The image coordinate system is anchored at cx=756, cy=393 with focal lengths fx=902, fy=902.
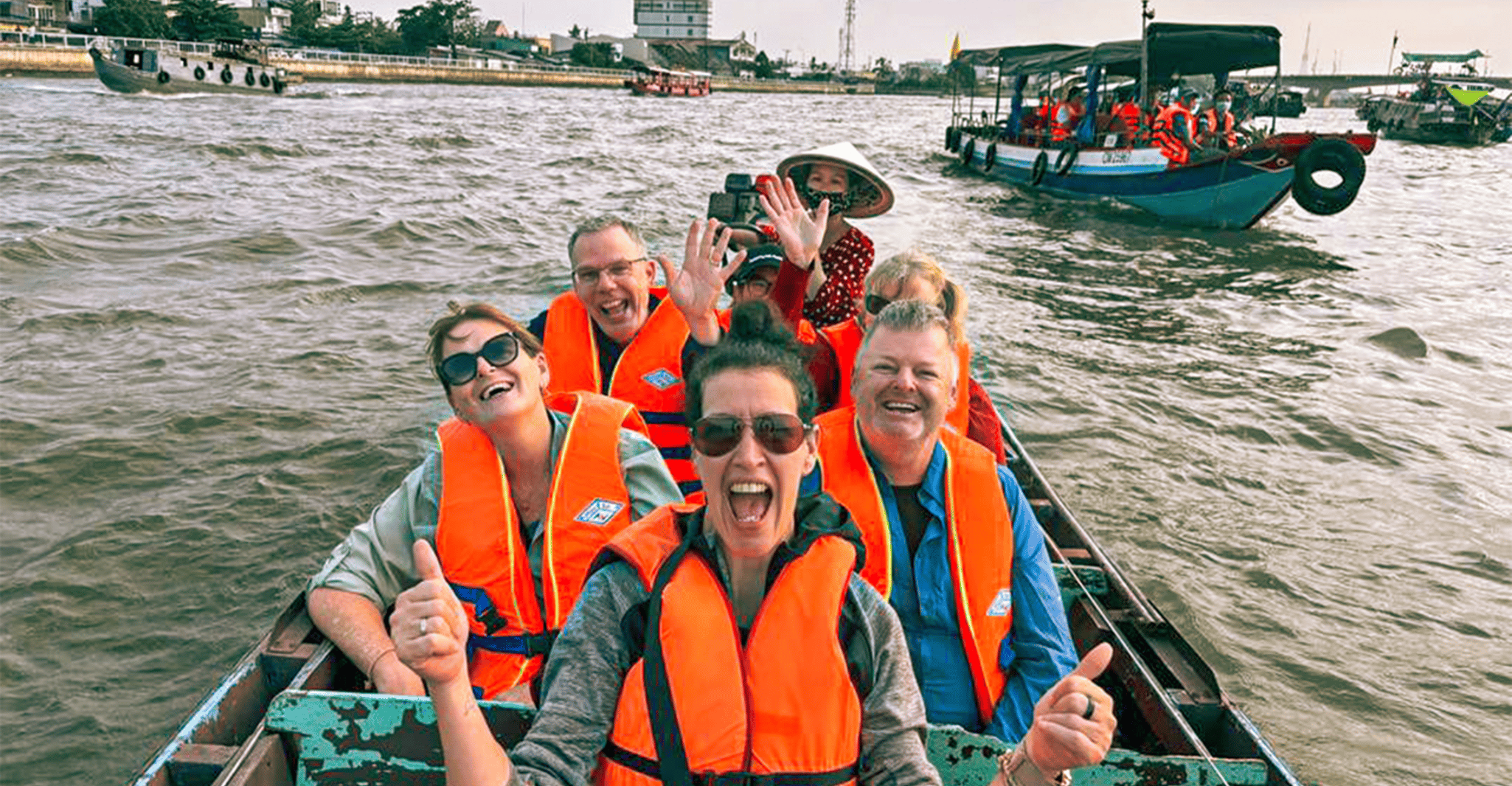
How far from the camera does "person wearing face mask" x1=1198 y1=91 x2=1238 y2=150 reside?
1953 cm

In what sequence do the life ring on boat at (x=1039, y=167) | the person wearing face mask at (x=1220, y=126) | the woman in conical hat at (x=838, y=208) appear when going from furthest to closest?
the life ring on boat at (x=1039, y=167) → the person wearing face mask at (x=1220, y=126) → the woman in conical hat at (x=838, y=208)

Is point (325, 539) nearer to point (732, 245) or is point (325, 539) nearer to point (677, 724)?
point (732, 245)

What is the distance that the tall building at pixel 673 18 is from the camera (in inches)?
5561

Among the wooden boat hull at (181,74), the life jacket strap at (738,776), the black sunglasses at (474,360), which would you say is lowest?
the life jacket strap at (738,776)

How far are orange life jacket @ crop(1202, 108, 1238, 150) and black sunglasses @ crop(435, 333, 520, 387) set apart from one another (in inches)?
811

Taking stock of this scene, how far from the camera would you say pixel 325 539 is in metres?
5.88

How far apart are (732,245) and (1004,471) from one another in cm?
397

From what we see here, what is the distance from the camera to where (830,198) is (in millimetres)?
4934

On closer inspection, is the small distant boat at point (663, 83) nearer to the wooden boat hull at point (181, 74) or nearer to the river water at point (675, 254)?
the wooden boat hull at point (181, 74)

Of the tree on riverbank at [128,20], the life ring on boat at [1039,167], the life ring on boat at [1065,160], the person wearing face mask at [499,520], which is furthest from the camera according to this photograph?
the tree on riverbank at [128,20]

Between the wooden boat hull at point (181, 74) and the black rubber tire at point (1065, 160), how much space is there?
1335 inches

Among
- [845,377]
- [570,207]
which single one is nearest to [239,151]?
[570,207]

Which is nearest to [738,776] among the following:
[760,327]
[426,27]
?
[760,327]

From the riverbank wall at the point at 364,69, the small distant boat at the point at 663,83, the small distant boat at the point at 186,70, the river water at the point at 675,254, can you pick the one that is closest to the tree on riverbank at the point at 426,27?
the riverbank wall at the point at 364,69
